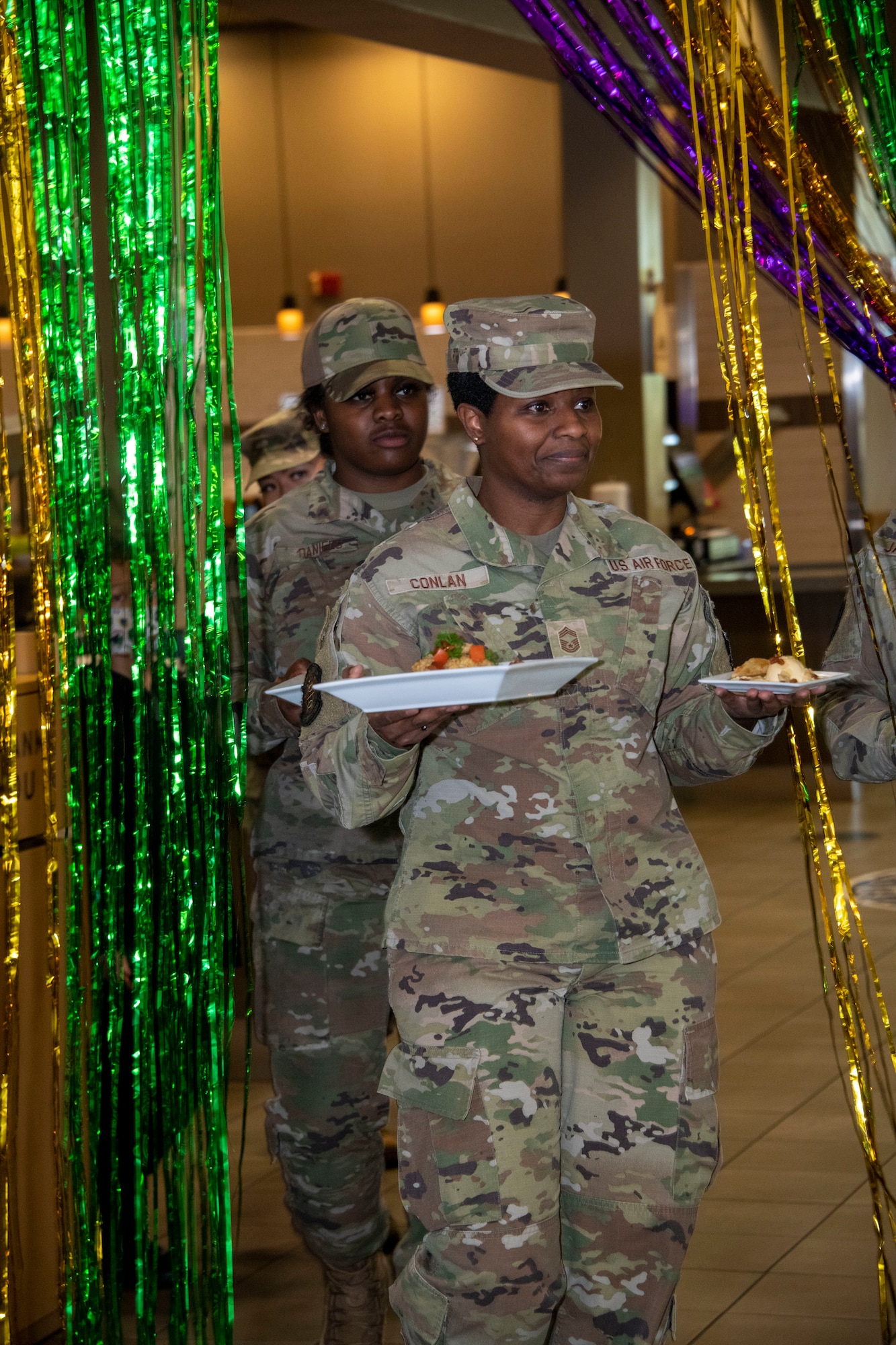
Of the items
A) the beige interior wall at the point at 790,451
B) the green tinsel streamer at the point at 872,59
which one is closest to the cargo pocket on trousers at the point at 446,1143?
the green tinsel streamer at the point at 872,59

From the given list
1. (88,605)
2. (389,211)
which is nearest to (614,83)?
(88,605)

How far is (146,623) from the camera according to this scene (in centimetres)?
189

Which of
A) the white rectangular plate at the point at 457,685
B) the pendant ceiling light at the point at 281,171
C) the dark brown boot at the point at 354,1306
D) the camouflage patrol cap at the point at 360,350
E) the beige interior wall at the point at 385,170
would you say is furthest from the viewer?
the pendant ceiling light at the point at 281,171

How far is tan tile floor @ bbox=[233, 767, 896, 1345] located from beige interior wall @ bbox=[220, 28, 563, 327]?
299 inches

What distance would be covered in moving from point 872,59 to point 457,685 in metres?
1.16

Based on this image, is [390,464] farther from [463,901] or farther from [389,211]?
[389,211]

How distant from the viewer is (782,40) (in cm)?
188

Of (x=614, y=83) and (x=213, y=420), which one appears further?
(x=614, y=83)

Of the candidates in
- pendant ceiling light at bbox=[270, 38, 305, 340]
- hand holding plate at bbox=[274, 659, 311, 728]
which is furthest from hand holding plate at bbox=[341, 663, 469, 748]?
pendant ceiling light at bbox=[270, 38, 305, 340]

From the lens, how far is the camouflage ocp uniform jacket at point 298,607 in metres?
2.57

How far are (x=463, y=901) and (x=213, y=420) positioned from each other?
25.5 inches

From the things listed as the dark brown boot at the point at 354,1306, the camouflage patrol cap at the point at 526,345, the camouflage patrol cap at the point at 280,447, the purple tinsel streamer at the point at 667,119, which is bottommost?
the dark brown boot at the point at 354,1306

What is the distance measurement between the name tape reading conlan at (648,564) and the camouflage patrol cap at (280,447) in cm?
216

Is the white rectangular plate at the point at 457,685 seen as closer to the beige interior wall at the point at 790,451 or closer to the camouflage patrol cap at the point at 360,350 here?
the camouflage patrol cap at the point at 360,350
